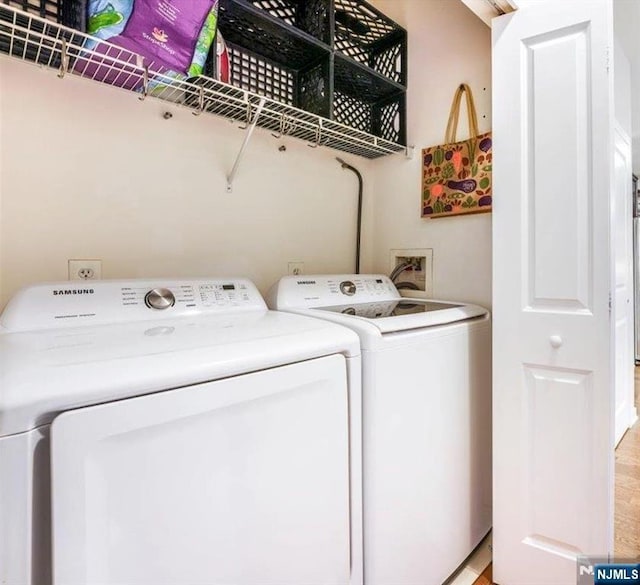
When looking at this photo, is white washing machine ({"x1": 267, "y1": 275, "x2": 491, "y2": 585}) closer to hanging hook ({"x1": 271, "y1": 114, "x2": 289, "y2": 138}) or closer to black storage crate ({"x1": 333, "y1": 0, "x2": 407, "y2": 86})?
hanging hook ({"x1": 271, "y1": 114, "x2": 289, "y2": 138})

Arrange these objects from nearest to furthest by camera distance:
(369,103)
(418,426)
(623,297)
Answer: (418,426), (369,103), (623,297)

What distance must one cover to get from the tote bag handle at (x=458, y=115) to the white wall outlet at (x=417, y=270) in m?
0.56

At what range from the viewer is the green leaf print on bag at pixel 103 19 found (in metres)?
1.00

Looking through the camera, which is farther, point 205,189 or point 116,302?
point 205,189

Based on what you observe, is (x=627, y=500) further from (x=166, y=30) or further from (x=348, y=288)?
(x=166, y=30)

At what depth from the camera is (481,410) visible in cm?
155

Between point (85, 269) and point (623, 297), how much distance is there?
3345 millimetres

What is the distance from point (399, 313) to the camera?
56.0 inches

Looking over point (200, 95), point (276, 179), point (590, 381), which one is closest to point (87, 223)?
point (200, 95)

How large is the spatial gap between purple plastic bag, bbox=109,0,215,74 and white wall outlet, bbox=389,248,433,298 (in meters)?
1.37

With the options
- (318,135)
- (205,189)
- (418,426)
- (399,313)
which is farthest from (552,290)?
(205,189)

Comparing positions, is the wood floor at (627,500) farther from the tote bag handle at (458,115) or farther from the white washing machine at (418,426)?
the tote bag handle at (458,115)

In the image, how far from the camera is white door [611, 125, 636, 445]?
263 cm

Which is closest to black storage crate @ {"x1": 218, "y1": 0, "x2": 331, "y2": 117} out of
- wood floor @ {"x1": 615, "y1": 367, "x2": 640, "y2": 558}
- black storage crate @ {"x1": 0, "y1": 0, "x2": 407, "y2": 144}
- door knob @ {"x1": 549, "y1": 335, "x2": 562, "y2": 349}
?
black storage crate @ {"x1": 0, "y1": 0, "x2": 407, "y2": 144}
